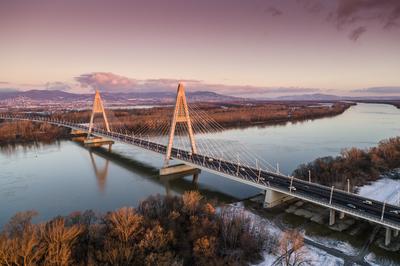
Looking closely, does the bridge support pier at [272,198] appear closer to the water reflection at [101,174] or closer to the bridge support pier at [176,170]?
the bridge support pier at [176,170]

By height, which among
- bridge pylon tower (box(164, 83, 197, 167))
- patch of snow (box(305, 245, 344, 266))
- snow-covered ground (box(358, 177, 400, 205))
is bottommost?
snow-covered ground (box(358, 177, 400, 205))

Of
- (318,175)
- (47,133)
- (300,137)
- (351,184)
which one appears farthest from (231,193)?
(47,133)

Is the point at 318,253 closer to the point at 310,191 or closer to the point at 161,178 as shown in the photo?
the point at 310,191

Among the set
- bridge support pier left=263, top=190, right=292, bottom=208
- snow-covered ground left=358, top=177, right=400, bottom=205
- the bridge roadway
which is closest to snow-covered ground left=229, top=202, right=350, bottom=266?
the bridge roadway

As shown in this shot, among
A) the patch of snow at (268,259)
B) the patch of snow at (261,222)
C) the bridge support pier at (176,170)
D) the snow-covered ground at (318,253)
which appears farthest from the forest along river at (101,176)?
the patch of snow at (268,259)

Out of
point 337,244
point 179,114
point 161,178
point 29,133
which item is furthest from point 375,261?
point 29,133

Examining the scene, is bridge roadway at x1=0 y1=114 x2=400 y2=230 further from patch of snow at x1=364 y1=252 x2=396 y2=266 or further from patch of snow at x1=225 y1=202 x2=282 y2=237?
patch of snow at x1=225 y1=202 x2=282 y2=237

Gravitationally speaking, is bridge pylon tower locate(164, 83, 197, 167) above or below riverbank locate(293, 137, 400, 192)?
above

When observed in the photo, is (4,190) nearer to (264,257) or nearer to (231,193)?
(231,193)
